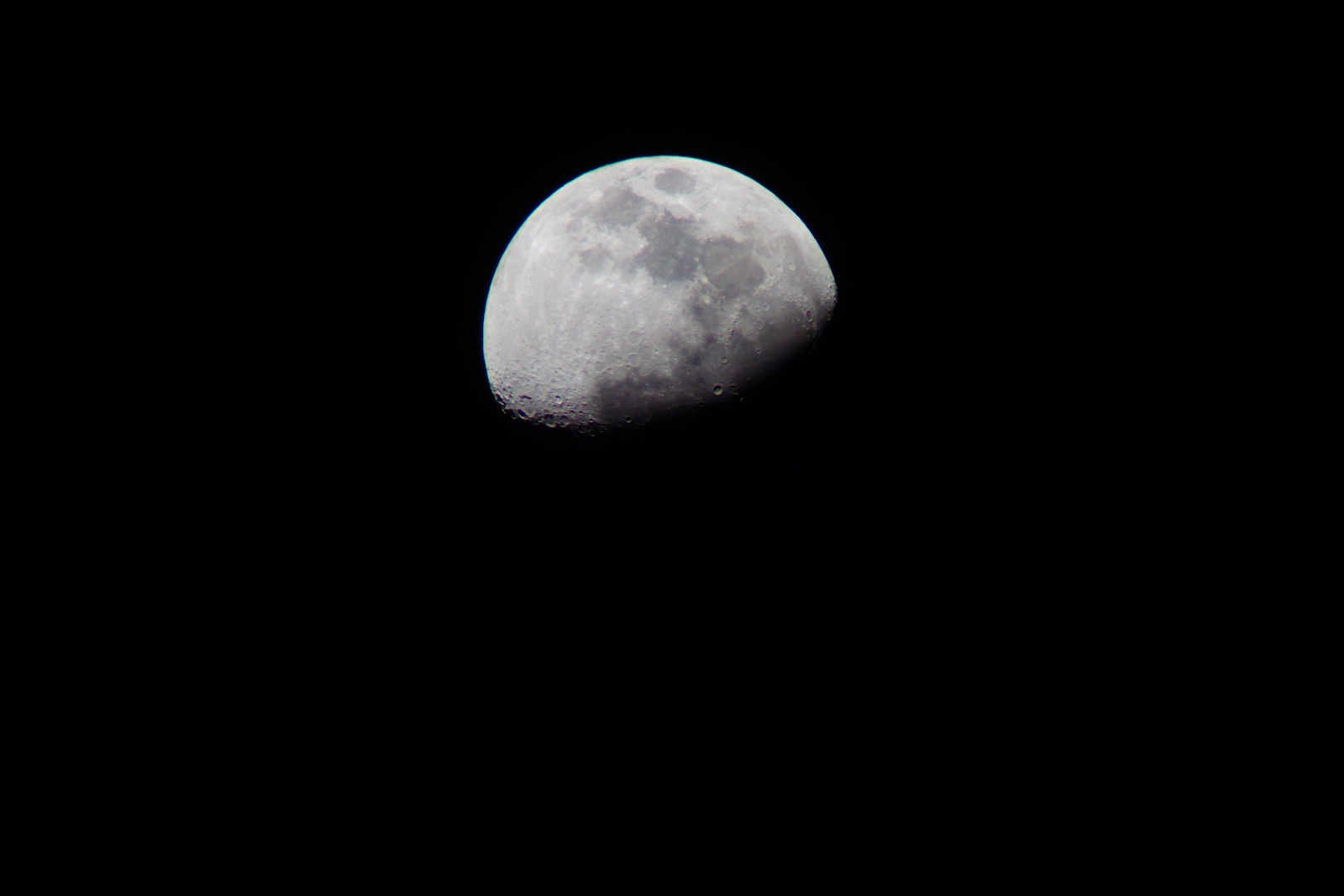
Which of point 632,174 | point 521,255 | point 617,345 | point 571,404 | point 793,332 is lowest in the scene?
point 571,404

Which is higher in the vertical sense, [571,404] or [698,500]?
[571,404]

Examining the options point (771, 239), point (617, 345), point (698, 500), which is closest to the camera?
point (617, 345)

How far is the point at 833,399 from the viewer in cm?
308

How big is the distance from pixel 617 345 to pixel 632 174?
2.63ft

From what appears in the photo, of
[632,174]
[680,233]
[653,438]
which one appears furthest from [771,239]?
[653,438]

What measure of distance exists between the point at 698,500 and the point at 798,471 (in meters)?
0.49

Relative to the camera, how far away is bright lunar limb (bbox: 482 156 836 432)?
2.61m

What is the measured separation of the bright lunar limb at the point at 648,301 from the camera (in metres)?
2.61

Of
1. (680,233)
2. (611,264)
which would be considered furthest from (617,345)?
(680,233)

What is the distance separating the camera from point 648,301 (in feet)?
8.47

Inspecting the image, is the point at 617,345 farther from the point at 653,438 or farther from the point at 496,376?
the point at 496,376

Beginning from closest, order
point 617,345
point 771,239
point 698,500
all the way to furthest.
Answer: point 617,345
point 771,239
point 698,500

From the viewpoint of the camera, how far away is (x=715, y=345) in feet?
8.63

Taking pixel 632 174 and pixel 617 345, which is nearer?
pixel 617 345
